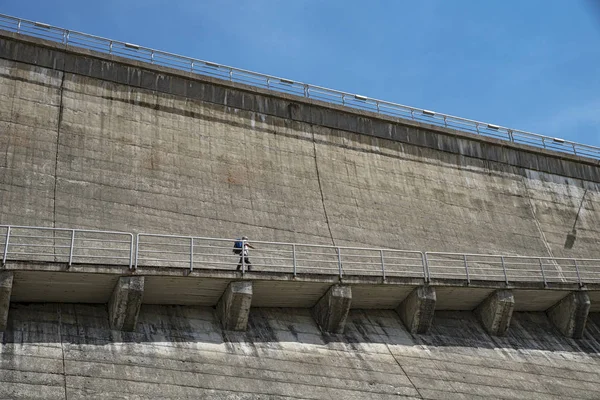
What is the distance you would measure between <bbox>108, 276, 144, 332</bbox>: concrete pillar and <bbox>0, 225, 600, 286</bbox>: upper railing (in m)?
0.33

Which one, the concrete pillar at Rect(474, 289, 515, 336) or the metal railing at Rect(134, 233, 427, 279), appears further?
the concrete pillar at Rect(474, 289, 515, 336)

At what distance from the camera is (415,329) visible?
72.1 feet

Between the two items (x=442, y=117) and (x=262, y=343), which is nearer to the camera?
(x=262, y=343)

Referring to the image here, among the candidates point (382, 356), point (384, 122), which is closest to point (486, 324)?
point (382, 356)

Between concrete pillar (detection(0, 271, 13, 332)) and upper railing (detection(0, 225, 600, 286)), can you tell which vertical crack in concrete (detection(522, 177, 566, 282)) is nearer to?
upper railing (detection(0, 225, 600, 286))

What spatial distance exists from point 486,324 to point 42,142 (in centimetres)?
1249

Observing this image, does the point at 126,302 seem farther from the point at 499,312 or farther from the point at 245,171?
the point at 499,312

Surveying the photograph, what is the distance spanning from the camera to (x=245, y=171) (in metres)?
25.1

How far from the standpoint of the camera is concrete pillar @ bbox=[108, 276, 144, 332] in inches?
704

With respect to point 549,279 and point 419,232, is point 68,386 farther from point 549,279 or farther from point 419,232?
point 549,279

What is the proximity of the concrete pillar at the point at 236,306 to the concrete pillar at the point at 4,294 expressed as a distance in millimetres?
4705

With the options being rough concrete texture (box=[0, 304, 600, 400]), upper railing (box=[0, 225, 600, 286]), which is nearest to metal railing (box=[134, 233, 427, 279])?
upper railing (box=[0, 225, 600, 286])

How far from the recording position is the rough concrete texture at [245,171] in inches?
868

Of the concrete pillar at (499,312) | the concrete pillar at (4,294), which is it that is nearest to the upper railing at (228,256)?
the concrete pillar at (4,294)
